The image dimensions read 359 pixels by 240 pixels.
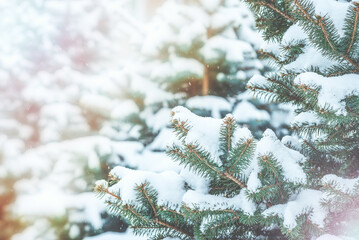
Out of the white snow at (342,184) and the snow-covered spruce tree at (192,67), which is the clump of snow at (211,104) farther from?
the white snow at (342,184)

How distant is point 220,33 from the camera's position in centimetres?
446

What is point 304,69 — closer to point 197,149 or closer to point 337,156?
point 337,156

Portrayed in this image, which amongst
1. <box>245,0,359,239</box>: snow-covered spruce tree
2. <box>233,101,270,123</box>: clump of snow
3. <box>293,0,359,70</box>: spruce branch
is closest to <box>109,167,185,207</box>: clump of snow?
<box>245,0,359,239</box>: snow-covered spruce tree

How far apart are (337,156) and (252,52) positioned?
3.55 metres

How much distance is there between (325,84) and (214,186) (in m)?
0.53

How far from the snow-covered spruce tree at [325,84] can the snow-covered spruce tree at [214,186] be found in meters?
0.10

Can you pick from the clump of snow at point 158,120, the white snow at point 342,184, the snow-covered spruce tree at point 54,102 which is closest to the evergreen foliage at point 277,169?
the white snow at point 342,184

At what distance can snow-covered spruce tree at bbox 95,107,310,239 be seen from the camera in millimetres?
838

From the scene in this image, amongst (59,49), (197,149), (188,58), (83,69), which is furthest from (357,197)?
(59,49)

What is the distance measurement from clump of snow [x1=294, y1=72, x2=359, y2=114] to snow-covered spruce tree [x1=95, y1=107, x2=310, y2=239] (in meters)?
0.23

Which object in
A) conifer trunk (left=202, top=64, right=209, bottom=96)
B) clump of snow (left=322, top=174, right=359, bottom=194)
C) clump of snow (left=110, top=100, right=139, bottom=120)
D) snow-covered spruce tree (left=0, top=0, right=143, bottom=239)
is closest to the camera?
clump of snow (left=322, top=174, right=359, bottom=194)

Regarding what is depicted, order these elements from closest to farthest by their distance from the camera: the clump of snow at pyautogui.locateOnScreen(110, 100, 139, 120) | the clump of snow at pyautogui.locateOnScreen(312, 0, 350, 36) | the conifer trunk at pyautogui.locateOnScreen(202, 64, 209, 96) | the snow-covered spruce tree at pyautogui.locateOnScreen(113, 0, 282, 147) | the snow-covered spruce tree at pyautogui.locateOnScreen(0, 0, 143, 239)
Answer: the clump of snow at pyautogui.locateOnScreen(312, 0, 350, 36), the snow-covered spruce tree at pyautogui.locateOnScreen(0, 0, 143, 239), the clump of snow at pyautogui.locateOnScreen(110, 100, 139, 120), the snow-covered spruce tree at pyautogui.locateOnScreen(113, 0, 282, 147), the conifer trunk at pyautogui.locateOnScreen(202, 64, 209, 96)

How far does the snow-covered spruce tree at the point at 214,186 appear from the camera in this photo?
2.75 feet

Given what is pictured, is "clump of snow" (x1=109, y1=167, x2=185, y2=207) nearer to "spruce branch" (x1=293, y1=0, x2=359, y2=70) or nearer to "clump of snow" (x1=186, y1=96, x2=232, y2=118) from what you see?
"spruce branch" (x1=293, y1=0, x2=359, y2=70)
